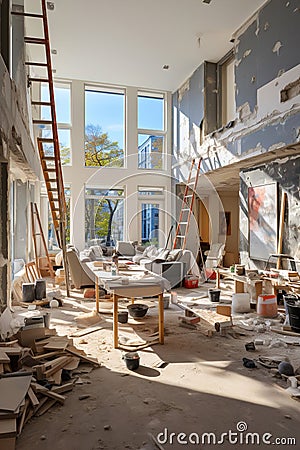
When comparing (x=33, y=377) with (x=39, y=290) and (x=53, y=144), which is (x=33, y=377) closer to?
(x=39, y=290)

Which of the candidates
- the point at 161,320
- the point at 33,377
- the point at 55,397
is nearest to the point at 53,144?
the point at 161,320

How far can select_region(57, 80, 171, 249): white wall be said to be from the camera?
10.3 metres

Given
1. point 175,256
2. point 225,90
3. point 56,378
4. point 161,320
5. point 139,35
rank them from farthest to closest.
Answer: point 225,90 → point 139,35 → point 175,256 → point 161,320 → point 56,378

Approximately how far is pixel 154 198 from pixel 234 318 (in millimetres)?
6510

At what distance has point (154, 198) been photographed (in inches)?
438

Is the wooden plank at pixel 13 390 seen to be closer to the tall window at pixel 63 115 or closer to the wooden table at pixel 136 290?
the wooden table at pixel 136 290

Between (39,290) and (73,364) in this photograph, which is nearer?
(73,364)

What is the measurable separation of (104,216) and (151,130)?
309 centimetres

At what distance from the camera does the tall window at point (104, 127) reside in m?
10.6

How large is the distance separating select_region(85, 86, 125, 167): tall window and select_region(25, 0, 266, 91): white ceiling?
60 cm

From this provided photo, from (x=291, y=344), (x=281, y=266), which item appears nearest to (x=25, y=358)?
(x=291, y=344)

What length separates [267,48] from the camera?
20.1ft

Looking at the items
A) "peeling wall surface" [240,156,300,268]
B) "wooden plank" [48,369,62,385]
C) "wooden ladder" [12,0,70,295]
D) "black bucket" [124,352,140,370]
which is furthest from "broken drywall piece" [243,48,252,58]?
"wooden plank" [48,369,62,385]

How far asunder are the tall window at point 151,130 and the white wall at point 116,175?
0.62ft
